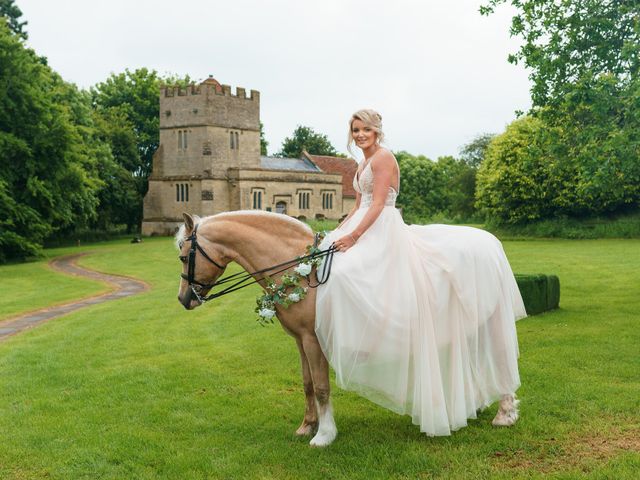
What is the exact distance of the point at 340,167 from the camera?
7112cm

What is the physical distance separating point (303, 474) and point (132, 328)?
937 cm

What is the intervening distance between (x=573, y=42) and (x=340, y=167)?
5665cm

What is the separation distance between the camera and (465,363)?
633 centimetres

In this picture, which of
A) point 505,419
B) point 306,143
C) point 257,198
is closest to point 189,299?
point 505,419

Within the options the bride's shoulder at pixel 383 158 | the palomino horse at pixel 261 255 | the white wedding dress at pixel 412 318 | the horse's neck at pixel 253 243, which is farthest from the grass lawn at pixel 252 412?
the bride's shoulder at pixel 383 158

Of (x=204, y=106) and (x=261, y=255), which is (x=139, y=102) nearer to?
(x=204, y=106)

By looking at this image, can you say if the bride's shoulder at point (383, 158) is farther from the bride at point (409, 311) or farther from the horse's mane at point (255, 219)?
the horse's mane at point (255, 219)

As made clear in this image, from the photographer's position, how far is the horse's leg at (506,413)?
6.87 metres

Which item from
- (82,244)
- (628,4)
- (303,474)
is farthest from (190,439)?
(82,244)

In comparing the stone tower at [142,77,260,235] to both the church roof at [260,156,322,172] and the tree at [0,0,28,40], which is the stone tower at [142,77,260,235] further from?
the tree at [0,0,28,40]

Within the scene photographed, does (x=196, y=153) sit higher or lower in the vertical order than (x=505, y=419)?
higher

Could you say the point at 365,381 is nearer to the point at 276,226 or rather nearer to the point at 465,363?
the point at 465,363

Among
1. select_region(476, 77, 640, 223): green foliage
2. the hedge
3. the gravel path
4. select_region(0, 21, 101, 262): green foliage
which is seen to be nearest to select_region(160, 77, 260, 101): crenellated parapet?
select_region(0, 21, 101, 262): green foliage

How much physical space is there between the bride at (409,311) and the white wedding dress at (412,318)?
0.4 inches
